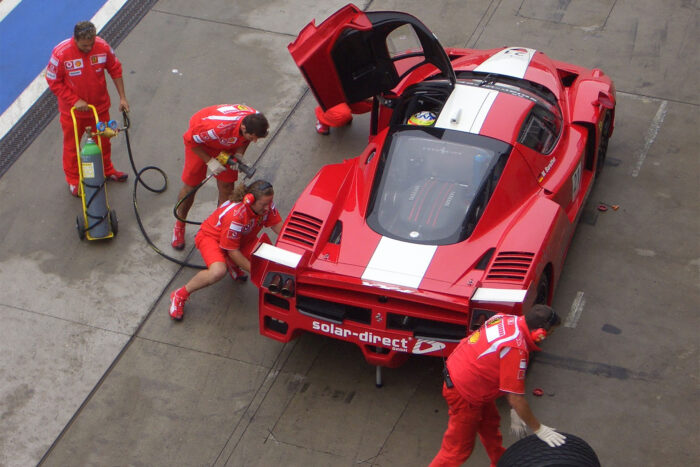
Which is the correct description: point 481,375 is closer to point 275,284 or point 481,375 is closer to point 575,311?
point 275,284

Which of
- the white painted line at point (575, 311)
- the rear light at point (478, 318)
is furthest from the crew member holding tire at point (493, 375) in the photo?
the white painted line at point (575, 311)

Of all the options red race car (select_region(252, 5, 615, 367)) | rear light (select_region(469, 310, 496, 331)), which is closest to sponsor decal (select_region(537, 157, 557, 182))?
red race car (select_region(252, 5, 615, 367))

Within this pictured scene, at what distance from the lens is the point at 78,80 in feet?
27.9

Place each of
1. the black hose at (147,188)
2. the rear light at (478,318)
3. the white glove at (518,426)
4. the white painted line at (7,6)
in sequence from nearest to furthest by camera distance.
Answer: the white glove at (518,426) < the rear light at (478,318) < the black hose at (147,188) < the white painted line at (7,6)

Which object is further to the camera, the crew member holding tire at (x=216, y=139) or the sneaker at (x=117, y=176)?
the sneaker at (x=117, y=176)

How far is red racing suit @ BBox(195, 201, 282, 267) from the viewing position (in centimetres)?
738

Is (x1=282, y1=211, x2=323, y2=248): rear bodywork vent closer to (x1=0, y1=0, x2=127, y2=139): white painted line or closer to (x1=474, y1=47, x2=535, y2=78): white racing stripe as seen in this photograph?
(x1=474, y1=47, x2=535, y2=78): white racing stripe

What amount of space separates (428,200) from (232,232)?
1.49 meters

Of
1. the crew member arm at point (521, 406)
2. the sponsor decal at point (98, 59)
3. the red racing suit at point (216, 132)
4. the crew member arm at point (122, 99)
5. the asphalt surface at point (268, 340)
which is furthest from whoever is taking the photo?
the crew member arm at point (122, 99)

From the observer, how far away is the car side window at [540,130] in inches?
301

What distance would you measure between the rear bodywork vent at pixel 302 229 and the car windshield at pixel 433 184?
41cm

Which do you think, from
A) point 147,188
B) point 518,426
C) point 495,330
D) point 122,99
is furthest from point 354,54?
point 518,426

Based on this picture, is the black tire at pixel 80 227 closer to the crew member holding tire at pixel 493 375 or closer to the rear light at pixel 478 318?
the rear light at pixel 478 318

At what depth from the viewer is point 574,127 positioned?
8258 mm
